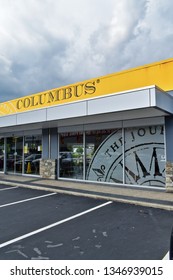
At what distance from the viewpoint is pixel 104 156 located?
10867 mm

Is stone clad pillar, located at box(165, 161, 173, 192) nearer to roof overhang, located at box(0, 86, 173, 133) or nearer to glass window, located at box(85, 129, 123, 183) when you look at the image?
roof overhang, located at box(0, 86, 173, 133)

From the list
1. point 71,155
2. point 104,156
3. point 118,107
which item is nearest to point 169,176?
point 104,156

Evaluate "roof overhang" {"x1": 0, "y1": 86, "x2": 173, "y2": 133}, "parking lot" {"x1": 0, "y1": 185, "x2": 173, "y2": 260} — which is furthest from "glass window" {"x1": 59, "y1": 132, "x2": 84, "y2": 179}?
"parking lot" {"x1": 0, "y1": 185, "x2": 173, "y2": 260}

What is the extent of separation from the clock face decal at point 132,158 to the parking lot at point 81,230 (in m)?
3.02

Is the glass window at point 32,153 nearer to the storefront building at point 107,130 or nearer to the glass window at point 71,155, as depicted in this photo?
the storefront building at point 107,130

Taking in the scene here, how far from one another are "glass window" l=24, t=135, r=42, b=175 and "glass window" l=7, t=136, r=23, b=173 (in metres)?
0.56

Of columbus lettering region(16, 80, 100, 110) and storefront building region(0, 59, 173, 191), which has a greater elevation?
columbus lettering region(16, 80, 100, 110)

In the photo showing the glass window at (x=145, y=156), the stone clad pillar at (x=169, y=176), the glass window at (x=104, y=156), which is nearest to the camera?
the stone clad pillar at (x=169, y=176)

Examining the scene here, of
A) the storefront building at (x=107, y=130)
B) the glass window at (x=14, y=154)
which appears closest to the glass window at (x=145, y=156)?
the storefront building at (x=107, y=130)

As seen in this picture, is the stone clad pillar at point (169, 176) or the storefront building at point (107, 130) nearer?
the storefront building at point (107, 130)

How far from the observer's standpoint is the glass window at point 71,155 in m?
11.7

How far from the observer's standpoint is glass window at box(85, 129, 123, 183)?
10.4 meters
